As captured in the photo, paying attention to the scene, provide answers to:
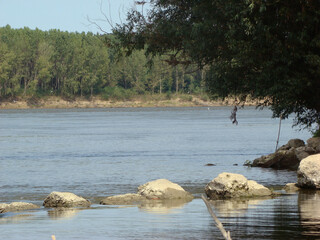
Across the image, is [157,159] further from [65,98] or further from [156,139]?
[65,98]

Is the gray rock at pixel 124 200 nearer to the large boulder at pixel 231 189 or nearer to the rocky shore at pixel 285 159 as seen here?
the large boulder at pixel 231 189

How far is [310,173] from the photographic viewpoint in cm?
2578

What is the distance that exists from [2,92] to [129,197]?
6531 inches

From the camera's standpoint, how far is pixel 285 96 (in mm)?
29031

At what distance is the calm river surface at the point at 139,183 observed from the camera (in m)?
17.4

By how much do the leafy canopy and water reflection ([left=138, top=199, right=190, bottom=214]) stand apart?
23.9ft

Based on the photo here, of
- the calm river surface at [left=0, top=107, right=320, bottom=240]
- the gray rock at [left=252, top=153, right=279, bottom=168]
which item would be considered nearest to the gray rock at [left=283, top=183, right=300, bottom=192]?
the calm river surface at [left=0, top=107, right=320, bottom=240]

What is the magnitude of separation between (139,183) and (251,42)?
30.6ft

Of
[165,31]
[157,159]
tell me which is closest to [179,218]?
[165,31]

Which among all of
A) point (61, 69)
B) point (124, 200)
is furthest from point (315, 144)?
point (61, 69)

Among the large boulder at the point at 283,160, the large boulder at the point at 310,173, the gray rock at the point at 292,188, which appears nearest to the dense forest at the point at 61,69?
the large boulder at the point at 283,160

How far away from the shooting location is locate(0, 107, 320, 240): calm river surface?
17406 mm

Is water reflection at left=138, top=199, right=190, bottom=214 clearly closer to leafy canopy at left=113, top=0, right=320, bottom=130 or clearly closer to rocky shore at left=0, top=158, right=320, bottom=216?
rocky shore at left=0, top=158, right=320, bottom=216

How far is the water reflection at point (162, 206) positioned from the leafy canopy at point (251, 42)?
287 inches
